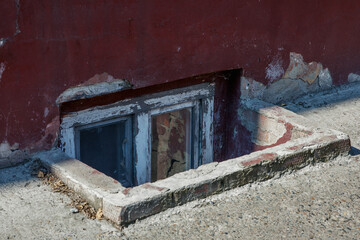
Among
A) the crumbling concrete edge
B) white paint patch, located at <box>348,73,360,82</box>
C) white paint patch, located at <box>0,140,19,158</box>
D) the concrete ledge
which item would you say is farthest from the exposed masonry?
white paint patch, located at <box>0,140,19,158</box>

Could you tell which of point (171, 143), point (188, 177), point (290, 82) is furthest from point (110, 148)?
point (290, 82)

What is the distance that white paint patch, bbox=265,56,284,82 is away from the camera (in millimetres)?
4715

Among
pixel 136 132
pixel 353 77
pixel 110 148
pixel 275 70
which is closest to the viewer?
pixel 136 132

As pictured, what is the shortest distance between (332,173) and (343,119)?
1.05 metres

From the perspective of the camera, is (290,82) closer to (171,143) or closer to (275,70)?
(275,70)

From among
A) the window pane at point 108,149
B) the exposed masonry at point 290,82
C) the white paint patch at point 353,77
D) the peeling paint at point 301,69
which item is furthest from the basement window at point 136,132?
the white paint patch at point 353,77

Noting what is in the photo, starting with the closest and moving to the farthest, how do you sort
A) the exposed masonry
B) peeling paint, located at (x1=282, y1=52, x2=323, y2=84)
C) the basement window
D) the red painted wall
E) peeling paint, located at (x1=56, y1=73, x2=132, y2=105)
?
the red painted wall → peeling paint, located at (x1=56, y1=73, x2=132, y2=105) → the basement window → the exposed masonry → peeling paint, located at (x1=282, y1=52, x2=323, y2=84)

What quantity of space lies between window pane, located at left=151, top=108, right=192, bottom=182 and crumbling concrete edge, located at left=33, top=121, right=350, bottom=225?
1237 millimetres

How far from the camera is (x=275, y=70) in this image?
15.6ft

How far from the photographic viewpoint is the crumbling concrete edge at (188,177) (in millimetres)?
2951

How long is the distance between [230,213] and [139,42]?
4.55 feet

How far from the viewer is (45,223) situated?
2922 mm

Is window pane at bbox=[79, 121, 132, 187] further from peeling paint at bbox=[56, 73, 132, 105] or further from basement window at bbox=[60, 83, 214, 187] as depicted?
peeling paint at bbox=[56, 73, 132, 105]

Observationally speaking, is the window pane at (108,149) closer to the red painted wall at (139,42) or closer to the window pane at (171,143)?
the red painted wall at (139,42)
